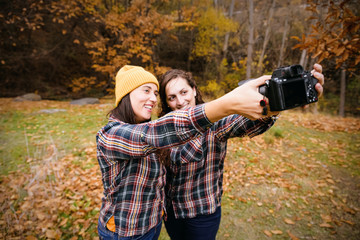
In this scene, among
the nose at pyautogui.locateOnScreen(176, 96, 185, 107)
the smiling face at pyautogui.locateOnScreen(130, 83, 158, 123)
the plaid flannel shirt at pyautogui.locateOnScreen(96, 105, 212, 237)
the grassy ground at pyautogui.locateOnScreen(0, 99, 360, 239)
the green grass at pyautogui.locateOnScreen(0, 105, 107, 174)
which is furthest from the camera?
the green grass at pyautogui.locateOnScreen(0, 105, 107, 174)

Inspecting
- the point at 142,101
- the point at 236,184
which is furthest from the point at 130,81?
the point at 236,184

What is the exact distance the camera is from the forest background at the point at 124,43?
884 cm

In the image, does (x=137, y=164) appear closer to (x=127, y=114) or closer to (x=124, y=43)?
(x=127, y=114)

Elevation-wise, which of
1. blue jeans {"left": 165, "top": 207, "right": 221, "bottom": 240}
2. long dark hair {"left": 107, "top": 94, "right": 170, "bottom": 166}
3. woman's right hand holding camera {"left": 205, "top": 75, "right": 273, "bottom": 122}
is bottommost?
blue jeans {"left": 165, "top": 207, "right": 221, "bottom": 240}

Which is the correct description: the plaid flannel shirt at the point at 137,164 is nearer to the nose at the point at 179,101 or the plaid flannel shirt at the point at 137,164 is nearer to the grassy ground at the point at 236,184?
the nose at the point at 179,101

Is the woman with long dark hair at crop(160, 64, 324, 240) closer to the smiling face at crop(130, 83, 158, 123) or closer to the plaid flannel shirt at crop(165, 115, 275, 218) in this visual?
the plaid flannel shirt at crop(165, 115, 275, 218)

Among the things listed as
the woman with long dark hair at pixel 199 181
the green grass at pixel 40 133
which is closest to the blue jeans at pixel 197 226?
the woman with long dark hair at pixel 199 181

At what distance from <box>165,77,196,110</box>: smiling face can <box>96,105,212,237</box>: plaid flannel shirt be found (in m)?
0.67

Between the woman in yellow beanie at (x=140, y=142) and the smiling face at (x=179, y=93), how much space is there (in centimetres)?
24

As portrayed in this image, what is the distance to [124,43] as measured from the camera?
358 inches

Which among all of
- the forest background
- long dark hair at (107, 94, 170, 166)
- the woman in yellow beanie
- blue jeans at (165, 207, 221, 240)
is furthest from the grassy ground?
the forest background

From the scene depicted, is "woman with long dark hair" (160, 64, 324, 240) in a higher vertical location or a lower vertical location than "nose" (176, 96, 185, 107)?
lower

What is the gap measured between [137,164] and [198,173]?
1.86 feet

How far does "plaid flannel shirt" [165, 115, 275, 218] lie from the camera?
1.45 metres
